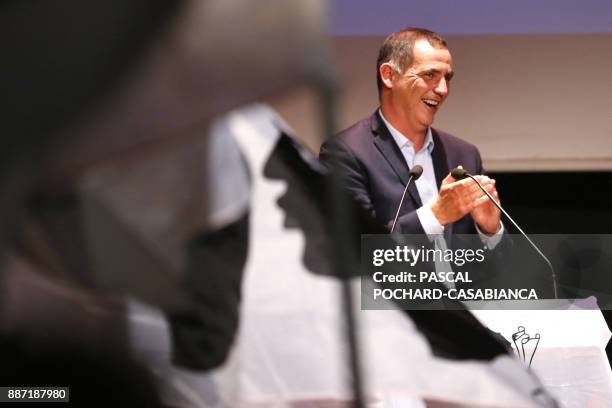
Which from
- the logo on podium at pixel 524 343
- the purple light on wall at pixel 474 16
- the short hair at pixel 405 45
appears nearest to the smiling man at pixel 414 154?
the short hair at pixel 405 45

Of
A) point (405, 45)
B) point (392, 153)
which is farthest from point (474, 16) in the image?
point (392, 153)

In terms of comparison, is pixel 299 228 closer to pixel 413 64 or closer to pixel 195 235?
pixel 195 235

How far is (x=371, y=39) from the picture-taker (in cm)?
389

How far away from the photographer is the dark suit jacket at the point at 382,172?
2.72 meters

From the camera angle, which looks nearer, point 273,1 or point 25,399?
point 273,1

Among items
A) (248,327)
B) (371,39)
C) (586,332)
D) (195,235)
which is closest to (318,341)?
(248,327)

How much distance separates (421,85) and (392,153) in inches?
10.6

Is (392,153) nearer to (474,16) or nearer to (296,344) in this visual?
(474,16)

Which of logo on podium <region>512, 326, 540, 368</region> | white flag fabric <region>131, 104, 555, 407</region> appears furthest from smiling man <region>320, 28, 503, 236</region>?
white flag fabric <region>131, 104, 555, 407</region>

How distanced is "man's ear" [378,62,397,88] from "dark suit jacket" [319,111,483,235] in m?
0.12

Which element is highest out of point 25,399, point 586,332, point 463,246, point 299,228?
point 463,246

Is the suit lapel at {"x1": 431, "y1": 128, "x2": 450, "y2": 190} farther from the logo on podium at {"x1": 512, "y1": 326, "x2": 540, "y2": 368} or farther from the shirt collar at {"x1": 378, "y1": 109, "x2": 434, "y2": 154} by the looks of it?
the logo on podium at {"x1": 512, "y1": 326, "x2": 540, "y2": 368}

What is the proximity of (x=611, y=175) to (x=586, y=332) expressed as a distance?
1.68m

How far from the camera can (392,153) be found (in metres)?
2.88
